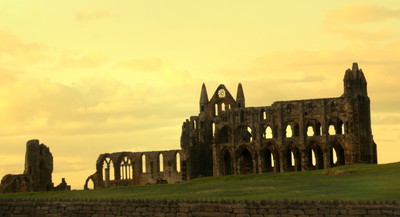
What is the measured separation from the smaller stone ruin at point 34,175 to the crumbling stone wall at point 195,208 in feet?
135

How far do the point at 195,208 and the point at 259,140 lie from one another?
64.6 metres

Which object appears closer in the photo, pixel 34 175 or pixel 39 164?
pixel 34 175

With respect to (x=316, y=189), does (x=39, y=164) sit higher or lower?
higher

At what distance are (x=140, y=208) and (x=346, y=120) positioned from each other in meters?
59.9

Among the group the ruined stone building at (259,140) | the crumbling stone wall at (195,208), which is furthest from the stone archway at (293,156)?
the crumbling stone wall at (195,208)

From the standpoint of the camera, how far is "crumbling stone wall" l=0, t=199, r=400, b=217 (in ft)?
143

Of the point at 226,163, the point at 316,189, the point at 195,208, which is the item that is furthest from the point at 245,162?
the point at 195,208

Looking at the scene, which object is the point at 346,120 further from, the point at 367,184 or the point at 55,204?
the point at 55,204

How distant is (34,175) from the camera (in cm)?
10131

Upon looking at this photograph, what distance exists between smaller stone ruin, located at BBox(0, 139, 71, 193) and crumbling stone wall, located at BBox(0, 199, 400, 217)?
41104 millimetres

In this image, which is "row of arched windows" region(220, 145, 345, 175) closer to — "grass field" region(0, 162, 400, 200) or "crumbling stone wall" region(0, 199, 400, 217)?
"grass field" region(0, 162, 400, 200)

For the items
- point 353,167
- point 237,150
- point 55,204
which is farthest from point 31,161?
point 55,204

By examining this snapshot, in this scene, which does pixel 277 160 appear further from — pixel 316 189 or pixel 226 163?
pixel 316 189

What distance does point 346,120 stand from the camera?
107m
